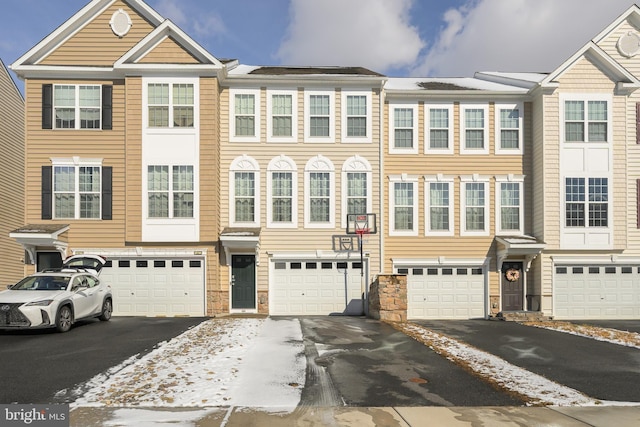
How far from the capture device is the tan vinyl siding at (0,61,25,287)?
25.1 meters

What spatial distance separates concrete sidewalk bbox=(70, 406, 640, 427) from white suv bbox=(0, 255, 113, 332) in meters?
6.82

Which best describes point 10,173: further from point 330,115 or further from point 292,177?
point 330,115

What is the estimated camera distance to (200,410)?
252 inches

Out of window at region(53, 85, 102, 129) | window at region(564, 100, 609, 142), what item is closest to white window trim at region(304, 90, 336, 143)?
window at region(53, 85, 102, 129)

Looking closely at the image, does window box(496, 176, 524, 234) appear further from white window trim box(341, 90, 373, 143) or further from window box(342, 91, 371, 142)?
window box(342, 91, 371, 142)

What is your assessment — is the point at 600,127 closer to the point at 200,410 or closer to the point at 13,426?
the point at 200,410

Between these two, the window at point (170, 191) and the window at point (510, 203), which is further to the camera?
the window at point (510, 203)

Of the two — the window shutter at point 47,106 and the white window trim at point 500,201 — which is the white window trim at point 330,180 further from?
the window shutter at point 47,106

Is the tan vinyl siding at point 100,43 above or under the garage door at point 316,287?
above

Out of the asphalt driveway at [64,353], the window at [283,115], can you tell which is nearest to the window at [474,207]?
the window at [283,115]

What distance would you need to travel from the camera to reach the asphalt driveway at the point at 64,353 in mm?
7324

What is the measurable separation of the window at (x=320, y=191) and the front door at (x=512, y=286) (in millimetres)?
7297

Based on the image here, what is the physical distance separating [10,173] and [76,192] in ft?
32.0

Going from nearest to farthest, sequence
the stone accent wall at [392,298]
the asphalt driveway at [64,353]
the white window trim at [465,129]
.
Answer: the asphalt driveway at [64,353], the stone accent wall at [392,298], the white window trim at [465,129]
